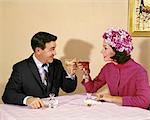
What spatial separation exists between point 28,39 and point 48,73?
636 mm

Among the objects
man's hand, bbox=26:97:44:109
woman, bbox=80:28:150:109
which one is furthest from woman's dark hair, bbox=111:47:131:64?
man's hand, bbox=26:97:44:109

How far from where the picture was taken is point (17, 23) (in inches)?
116

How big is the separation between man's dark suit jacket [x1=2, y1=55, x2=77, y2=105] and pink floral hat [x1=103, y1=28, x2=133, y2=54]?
1.96 feet

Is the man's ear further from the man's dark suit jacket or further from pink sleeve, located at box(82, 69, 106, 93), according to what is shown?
pink sleeve, located at box(82, 69, 106, 93)

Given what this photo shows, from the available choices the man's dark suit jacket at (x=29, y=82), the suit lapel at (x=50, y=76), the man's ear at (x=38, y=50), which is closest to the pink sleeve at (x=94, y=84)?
the man's dark suit jacket at (x=29, y=82)

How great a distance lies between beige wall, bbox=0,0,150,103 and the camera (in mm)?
2943

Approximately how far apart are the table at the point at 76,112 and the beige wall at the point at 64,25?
107 centimetres

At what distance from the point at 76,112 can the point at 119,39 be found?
→ 2.24 feet

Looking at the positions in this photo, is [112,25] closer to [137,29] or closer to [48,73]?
[137,29]

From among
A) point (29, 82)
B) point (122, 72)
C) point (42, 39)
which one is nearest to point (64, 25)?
point (42, 39)

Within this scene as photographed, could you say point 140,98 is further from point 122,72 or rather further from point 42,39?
point 42,39

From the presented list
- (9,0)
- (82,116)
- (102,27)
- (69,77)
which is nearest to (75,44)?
(102,27)

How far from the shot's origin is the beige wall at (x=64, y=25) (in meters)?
2.94

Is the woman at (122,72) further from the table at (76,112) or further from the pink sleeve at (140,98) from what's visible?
the table at (76,112)
